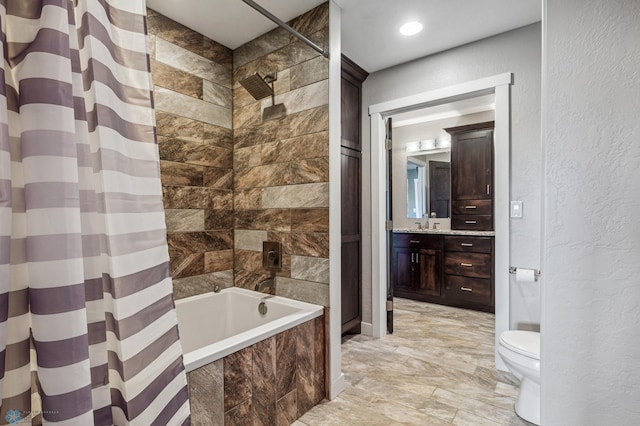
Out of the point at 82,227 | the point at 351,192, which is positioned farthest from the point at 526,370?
the point at 82,227

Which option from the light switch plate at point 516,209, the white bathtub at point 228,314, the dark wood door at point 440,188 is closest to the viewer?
the white bathtub at point 228,314

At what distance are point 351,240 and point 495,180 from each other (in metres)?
1.26

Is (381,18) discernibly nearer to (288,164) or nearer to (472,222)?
(288,164)

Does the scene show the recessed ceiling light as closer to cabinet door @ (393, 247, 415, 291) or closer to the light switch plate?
the light switch plate

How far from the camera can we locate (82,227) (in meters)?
0.70

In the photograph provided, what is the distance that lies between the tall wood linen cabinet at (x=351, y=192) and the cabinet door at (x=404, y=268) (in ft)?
4.85

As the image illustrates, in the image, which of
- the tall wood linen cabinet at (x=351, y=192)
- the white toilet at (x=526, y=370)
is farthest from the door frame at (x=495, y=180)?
the white toilet at (x=526, y=370)

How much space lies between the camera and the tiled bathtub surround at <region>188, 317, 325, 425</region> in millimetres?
1347

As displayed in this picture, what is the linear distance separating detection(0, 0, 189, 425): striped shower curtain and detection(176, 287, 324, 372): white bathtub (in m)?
1.06

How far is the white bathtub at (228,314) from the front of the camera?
202cm

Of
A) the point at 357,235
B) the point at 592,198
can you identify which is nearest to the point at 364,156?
the point at 357,235

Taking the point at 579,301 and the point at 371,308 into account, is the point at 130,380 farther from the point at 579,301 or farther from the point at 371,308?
the point at 371,308

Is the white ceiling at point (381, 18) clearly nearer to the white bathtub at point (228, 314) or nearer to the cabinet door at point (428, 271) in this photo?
the white bathtub at point (228, 314)

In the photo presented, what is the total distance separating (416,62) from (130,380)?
298 centimetres
